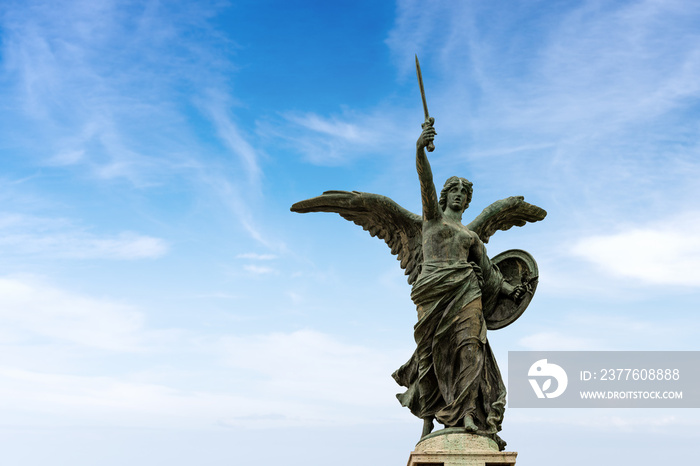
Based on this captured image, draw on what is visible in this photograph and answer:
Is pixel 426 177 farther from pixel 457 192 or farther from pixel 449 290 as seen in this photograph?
pixel 449 290

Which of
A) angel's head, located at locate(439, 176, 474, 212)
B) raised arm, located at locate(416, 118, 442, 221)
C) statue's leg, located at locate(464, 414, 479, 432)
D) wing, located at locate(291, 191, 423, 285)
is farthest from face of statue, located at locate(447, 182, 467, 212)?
statue's leg, located at locate(464, 414, 479, 432)

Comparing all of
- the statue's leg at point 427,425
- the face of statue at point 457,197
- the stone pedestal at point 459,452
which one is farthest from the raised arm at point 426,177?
the stone pedestal at point 459,452

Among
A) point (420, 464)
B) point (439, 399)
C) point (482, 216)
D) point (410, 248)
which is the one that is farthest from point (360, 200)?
point (420, 464)

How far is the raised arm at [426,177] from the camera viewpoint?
42.5 feet

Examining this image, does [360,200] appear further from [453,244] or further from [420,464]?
[420,464]

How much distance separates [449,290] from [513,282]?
174 centimetres

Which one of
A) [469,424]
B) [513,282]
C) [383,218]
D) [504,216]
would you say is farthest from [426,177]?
[469,424]

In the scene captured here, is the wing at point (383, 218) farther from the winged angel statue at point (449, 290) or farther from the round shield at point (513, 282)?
the round shield at point (513, 282)

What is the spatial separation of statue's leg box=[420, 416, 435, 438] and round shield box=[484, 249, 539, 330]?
1789 millimetres

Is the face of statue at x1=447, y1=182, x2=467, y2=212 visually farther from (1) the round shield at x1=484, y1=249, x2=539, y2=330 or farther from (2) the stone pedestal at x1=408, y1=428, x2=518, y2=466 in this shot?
(2) the stone pedestal at x1=408, y1=428, x2=518, y2=466

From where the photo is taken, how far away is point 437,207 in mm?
13625

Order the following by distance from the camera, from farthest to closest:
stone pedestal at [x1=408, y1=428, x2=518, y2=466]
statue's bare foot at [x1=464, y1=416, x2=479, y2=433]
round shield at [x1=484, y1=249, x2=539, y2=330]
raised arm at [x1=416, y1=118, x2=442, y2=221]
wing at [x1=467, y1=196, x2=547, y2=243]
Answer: wing at [x1=467, y1=196, x2=547, y2=243]
round shield at [x1=484, y1=249, x2=539, y2=330]
raised arm at [x1=416, y1=118, x2=442, y2=221]
statue's bare foot at [x1=464, y1=416, x2=479, y2=433]
stone pedestal at [x1=408, y1=428, x2=518, y2=466]

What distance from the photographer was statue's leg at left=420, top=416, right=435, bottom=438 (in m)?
13.2

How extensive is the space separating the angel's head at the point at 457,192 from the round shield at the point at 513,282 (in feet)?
3.83
